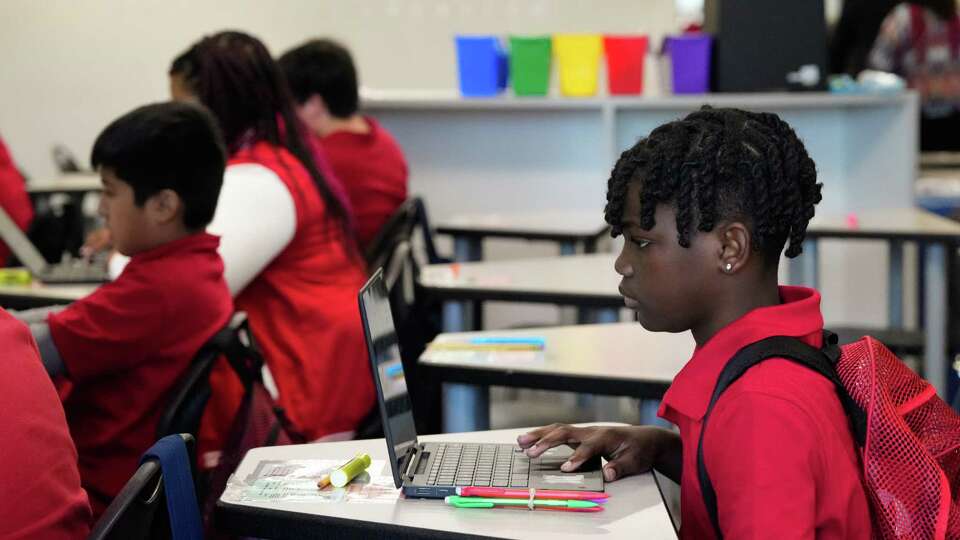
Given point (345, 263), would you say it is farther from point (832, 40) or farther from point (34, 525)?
point (832, 40)

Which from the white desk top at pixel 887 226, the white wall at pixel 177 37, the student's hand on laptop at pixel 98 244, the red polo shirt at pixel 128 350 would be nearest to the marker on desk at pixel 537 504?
the red polo shirt at pixel 128 350

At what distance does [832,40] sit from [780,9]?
1178mm

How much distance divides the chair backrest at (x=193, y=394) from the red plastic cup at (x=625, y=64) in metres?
2.75

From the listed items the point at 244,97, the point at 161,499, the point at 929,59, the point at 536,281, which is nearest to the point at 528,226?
the point at 536,281

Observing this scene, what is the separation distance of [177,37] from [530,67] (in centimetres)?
255

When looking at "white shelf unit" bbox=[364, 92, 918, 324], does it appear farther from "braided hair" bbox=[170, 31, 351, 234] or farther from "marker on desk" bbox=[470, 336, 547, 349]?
"marker on desk" bbox=[470, 336, 547, 349]

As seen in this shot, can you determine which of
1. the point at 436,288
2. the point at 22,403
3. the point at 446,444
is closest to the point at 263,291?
the point at 436,288

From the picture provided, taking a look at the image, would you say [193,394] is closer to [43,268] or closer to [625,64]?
[43,268]

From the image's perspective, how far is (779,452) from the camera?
1110 mm

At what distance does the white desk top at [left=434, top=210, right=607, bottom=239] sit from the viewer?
151 inches

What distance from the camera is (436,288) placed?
2766 mm

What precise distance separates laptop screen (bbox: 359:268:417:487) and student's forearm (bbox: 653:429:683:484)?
31 centimetres

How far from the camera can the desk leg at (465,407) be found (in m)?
2.09

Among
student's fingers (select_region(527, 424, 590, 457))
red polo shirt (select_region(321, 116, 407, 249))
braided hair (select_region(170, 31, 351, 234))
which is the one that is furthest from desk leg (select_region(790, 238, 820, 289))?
student's fingers (select_region(527, 424, 590, 457))
